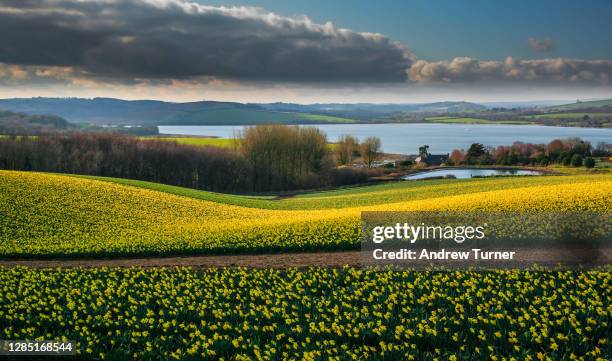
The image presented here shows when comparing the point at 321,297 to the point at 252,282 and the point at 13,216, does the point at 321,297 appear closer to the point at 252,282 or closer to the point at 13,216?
the point at 252,282

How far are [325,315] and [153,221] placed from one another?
26.8 meters

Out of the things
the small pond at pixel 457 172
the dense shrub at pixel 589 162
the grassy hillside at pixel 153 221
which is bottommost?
the small pond at pixel 457 172

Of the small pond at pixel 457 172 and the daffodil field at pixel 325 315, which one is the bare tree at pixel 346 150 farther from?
the daffodil field at pixel 325 315

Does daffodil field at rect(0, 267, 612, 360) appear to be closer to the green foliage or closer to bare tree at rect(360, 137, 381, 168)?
the green foliage

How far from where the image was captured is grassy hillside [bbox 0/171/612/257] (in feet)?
85.5

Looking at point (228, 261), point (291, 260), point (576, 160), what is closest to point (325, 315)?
point (291, 260)

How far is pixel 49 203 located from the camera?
3853 cm

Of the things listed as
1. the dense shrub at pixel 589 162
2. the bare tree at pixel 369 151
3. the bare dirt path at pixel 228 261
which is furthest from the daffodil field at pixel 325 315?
the bare tree at pixel 369 151

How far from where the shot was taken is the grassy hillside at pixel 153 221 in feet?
85.5

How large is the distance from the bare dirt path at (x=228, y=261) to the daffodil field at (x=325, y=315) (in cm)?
249

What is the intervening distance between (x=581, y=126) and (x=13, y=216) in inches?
6544

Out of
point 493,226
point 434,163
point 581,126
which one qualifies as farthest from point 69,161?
point 581,126

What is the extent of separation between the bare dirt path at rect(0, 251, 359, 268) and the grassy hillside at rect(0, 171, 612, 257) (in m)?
1.04

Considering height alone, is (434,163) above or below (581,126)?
below
